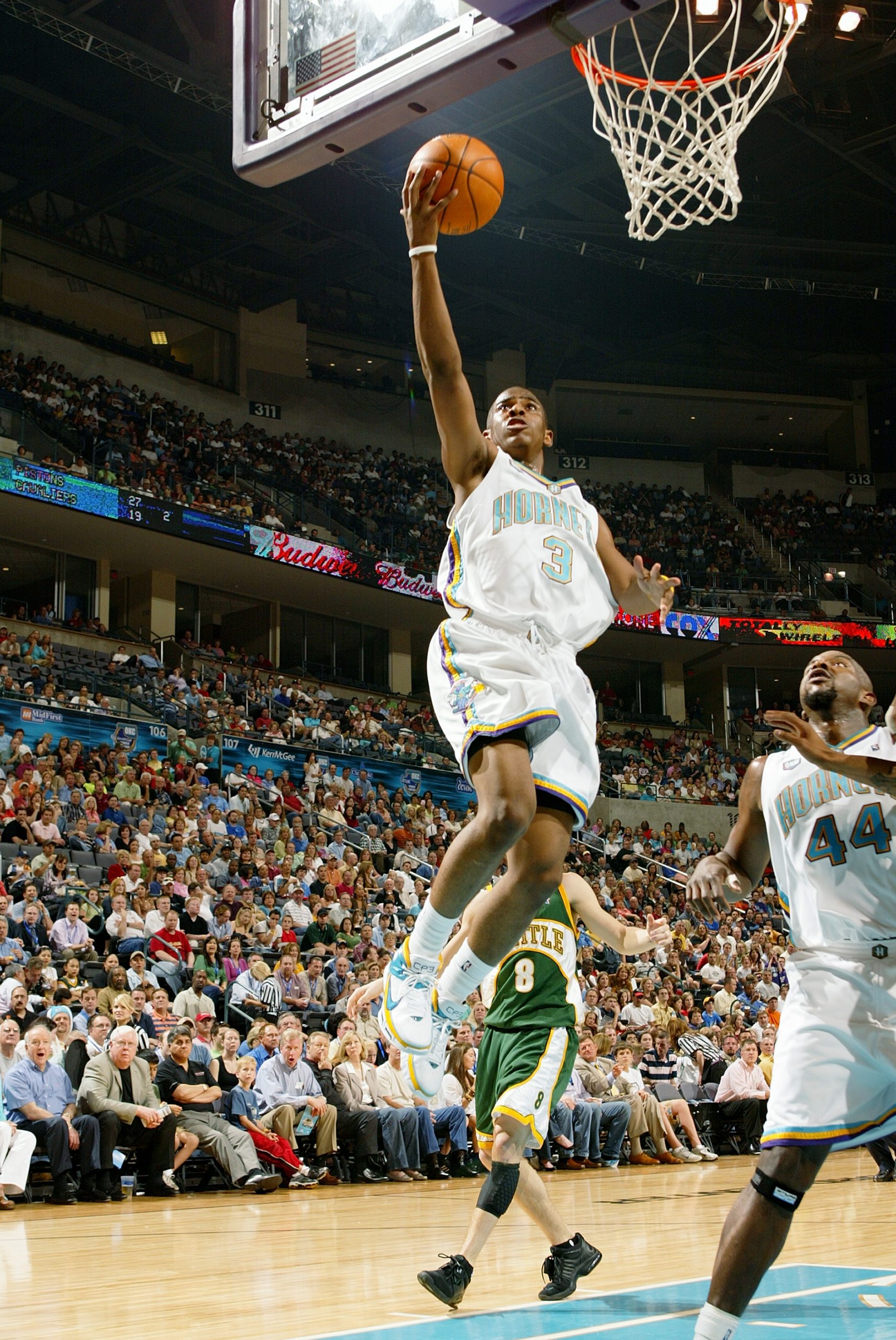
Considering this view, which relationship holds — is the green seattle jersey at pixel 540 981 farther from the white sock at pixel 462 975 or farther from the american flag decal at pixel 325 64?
the american flag decal at pixel 325 64

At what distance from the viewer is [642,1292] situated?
16.8 feet

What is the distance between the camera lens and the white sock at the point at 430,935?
159 inches

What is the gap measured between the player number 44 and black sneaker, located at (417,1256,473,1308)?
2110 millimetres

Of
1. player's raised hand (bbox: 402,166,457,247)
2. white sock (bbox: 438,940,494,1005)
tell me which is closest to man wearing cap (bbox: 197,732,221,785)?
white sock (bbox: 438,940,494,1005)

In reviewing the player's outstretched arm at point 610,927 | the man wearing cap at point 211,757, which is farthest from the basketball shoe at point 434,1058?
the man wearing cap at point 211,757

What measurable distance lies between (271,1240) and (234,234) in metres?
27.4

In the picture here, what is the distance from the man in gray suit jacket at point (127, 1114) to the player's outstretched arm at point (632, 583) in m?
6.15

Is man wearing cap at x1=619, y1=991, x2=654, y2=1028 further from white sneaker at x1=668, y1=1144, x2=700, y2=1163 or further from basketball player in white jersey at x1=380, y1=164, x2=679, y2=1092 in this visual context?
basketball player in white jersey at x1=380, y1=164, x2=679, y2=1092

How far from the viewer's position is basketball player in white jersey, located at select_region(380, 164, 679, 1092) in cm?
397

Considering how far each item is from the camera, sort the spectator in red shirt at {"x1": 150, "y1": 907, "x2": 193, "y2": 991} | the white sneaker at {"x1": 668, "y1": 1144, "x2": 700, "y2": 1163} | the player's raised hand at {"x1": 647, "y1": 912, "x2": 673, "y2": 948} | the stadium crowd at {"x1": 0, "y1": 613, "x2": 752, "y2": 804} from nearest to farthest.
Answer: the player's raised hand at {"x1": 647, "y1": 912, "x2": 673, "y2": 948} → the spectator in red shirt at {"x1": 150, "y1": 907, "x2": 193, "y2": 991} → the white sneaker at {"x1": 668, "y1": 1144, "x2": 700, "y2": 1163} → the stadium crowd at {"x1": 0, "y1": 613, "x2": 752, "y2": 804}

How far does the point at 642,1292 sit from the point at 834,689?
2.72 m

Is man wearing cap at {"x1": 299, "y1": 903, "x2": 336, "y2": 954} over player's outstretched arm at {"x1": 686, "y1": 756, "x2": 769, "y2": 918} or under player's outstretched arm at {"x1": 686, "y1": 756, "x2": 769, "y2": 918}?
under

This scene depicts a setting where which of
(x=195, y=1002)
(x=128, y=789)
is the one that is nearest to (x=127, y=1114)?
(x=195, y=1002)

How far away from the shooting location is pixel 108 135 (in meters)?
26.6
